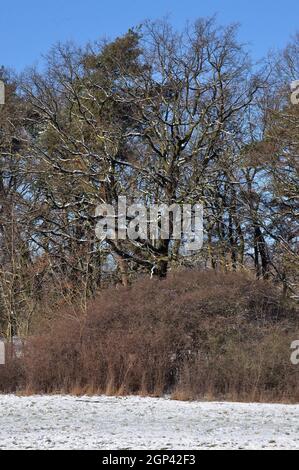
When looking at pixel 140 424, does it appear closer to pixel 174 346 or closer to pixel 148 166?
pixel 174 346

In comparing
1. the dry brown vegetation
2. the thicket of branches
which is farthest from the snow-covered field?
the thicket of branches

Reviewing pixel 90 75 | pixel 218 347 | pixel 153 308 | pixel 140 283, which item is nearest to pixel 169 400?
pixel 218 347

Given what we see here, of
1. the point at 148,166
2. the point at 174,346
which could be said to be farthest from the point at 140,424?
the point at 148,166

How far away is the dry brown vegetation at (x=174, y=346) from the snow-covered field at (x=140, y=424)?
60.5 inches

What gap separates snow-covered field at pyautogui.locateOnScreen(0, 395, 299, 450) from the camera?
10.9 metres

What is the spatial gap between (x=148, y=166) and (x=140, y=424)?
18.9m

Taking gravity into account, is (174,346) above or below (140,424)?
above

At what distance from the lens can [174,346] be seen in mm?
19156

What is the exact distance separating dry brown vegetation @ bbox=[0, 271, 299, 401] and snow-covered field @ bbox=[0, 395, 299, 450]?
60.5 inches

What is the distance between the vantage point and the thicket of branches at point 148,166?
2875 cm

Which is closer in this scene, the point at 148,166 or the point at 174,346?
the point at 174,346

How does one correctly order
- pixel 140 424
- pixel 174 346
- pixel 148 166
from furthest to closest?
1. pixel 148 166
2. pixel 174 346
3. pixel 140 424

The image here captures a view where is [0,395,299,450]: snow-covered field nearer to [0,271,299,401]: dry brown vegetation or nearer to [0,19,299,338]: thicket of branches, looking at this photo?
[0,271,299,401]: dry brown vegetation

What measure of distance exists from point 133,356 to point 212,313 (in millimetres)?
2760
